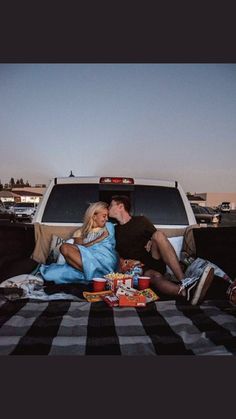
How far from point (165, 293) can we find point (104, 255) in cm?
100

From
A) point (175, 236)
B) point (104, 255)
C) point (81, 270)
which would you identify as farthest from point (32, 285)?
point (175, 236)

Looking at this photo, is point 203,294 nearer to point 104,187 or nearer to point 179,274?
point 179,274

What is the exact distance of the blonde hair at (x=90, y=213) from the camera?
15.8ft

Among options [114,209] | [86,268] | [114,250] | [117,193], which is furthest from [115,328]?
[117,193]

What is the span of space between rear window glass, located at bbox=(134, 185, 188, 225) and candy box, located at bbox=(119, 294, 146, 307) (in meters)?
1.83

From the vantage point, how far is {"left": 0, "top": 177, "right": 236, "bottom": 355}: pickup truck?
2.69m

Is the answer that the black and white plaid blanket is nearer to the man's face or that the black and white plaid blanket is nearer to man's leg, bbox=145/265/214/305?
man's leg, bbox=145/265/214/305

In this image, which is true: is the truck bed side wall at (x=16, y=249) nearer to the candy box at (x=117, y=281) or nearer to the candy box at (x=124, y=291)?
the candy box at (x=117, y=281)

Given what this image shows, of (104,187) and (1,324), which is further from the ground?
(104,187)

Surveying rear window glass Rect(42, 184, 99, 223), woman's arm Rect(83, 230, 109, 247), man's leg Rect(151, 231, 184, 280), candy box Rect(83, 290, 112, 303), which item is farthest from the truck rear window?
candy box Rect(83, 290, 112, 303)

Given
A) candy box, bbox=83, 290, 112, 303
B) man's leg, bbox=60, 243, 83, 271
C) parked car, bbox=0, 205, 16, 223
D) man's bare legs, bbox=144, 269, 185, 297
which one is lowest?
parked car, bbox=0, 205, 16, 223

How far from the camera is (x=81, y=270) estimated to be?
14.9 feet

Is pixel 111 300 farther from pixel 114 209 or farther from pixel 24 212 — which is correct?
pixel 24 212

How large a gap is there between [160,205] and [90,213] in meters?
1.11
